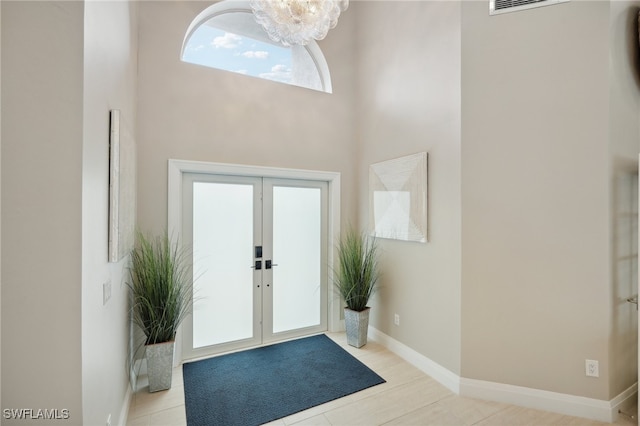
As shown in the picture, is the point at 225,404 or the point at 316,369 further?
the point at 316,369

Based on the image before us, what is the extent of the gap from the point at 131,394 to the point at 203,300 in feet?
3.21

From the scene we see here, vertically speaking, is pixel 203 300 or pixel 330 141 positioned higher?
pixel 330 141

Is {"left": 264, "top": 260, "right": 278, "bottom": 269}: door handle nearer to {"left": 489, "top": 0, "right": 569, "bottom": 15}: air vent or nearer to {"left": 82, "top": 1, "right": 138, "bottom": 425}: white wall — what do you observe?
{"left": 82, "top": 1, "right": 138, "bottom": 425}: white wall

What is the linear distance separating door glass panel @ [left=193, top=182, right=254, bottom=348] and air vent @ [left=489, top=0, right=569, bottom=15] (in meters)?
2.89

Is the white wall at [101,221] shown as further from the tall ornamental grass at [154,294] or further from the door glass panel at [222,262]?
the door glass panel at [222,262]

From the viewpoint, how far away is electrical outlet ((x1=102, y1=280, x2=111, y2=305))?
1574 mm

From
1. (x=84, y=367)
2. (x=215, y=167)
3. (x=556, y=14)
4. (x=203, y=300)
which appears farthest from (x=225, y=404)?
(x=556, y=14)

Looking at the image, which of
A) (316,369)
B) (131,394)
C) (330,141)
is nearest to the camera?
(131,394)

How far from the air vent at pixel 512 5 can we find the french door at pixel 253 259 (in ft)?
7.91

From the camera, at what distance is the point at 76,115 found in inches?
45.8

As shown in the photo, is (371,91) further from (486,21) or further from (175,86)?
(175,86)

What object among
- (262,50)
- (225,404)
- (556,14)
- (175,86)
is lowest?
(225,404)

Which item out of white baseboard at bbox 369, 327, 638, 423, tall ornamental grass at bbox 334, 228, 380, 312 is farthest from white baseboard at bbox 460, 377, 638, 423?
tall ornamental grass at bbox 334, 228, 380, 312

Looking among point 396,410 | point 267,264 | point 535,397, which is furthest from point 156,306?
point 535,397
